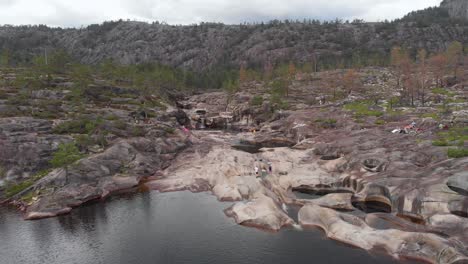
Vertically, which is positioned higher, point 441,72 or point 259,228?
point 441,72

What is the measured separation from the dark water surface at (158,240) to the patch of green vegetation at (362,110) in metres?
62.9

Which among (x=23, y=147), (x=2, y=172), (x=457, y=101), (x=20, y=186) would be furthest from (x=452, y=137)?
(x=2, y=172)

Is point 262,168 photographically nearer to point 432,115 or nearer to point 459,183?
point 459,183

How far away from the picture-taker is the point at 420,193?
1886 inches

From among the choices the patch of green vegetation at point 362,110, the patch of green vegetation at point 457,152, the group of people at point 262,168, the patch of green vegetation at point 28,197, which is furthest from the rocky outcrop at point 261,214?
the patch of green vegetation at point 362,110

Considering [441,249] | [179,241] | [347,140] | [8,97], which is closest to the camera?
[441,249]

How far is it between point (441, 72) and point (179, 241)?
130423 mm

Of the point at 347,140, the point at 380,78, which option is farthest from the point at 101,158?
the point at 380,78

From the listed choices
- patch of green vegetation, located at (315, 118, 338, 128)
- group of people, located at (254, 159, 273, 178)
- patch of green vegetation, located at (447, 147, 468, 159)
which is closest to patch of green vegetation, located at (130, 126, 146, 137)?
group of people, located at (254, 159, 273, 178)

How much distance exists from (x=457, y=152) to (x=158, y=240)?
4711 centimetres

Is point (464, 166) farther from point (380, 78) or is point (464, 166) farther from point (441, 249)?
point (380, 78)

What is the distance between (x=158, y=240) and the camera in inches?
1794

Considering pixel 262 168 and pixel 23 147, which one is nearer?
pixel 23 147

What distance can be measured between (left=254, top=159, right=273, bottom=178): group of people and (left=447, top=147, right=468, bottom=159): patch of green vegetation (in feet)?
103
